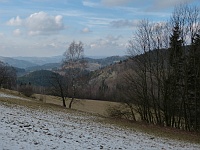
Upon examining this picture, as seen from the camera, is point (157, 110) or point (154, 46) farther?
point (157, 110)

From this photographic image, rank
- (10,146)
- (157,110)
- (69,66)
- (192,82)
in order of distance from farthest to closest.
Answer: (69,66) < (157,110) < (192,82) < (10,146)

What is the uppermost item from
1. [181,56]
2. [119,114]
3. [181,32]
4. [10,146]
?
[181,32]

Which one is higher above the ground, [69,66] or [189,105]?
[69,66]

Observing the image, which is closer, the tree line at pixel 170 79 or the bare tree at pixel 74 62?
the tree line at pixel 170 79

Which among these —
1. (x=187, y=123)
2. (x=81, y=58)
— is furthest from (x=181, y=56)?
(x=81, y=58)

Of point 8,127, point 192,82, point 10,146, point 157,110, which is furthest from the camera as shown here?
point 157,110

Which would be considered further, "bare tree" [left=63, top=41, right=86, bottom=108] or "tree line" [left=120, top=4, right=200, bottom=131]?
"bare tree" [left=63, top=41, right=86, bottom=108]

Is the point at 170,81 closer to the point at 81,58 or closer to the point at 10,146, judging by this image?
the point at 81,58

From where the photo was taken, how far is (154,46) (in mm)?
35156

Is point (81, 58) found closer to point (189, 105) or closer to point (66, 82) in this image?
point (66, 82)

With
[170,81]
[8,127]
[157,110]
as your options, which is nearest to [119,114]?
[157,110]

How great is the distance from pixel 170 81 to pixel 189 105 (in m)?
3.65

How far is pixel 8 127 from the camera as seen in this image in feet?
44.7

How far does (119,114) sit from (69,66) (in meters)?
14.6
